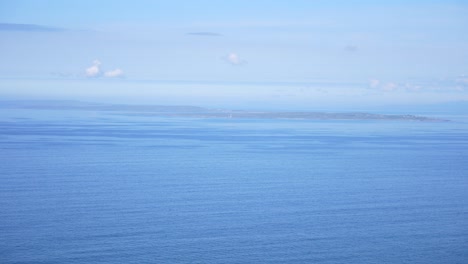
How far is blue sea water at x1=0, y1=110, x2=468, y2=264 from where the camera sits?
1936 centimetres

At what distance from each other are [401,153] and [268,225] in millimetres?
30389

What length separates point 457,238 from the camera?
21.2 metres

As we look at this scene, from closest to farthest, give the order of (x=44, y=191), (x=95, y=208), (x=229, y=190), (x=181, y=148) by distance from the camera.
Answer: (x=95, y=208) → (x=44, y=191) → (x=229, y=190) → (x=181, y=148)

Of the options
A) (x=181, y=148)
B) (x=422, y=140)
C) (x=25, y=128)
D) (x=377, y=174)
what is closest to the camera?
(x=377, y=174)

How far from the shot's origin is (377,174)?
1489 inches

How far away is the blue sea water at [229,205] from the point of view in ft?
63.5

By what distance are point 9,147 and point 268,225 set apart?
32.7m

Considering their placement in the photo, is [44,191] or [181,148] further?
[181,148]

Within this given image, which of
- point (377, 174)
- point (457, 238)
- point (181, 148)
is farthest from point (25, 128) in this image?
point (457, 238)

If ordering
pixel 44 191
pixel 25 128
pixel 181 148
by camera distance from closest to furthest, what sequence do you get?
pixel 44 191 < pixel 181 148 < pixel 25 128

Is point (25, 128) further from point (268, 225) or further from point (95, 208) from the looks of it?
point (268, 225)

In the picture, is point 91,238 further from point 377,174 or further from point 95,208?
point 377,174

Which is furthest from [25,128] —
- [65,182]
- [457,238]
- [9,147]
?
[457,238]

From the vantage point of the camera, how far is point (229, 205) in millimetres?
26234
